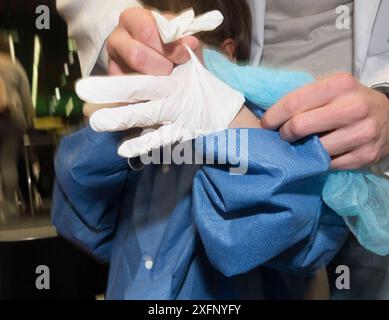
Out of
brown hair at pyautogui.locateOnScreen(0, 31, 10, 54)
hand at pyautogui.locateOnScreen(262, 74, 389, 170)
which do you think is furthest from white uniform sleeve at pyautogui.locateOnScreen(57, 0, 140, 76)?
brown hair at pyautogui.locateOnScreen(0, 31, 10, 54)

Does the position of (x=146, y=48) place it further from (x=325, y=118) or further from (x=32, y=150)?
(x=32, y=150)

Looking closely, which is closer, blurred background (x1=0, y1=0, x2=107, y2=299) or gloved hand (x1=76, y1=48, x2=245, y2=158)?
gloved hand (x1=76, y1=48, x2=245, y2=158)

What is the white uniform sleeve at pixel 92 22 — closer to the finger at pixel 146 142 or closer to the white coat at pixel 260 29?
the white coat at pixel 260 29

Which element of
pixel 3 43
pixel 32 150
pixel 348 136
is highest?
pixel 348 136

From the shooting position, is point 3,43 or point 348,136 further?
point 3,43

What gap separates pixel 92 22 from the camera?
533 mm

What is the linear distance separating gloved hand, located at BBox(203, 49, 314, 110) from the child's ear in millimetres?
169

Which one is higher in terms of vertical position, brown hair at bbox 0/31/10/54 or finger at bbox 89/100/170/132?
finger at bbox 89/100/170/132

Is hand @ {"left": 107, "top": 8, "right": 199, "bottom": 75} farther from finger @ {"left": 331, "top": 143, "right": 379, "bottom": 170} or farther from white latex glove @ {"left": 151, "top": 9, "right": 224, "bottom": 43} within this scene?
finger @ {"left": 331, "top": 143, "right": 379, "bottom": 170}

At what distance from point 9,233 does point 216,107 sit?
709 millimetres

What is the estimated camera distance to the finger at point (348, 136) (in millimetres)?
400

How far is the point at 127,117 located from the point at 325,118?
160 mm

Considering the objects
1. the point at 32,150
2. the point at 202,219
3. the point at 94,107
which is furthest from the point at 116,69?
the point at 32,150

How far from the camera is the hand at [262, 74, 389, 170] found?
391 millimetres
